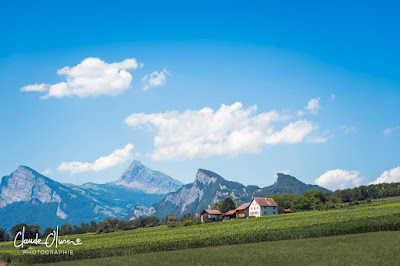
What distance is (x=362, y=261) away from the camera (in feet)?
110

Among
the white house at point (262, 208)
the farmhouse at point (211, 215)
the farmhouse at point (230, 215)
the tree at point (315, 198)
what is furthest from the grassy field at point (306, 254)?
the farmhouse at point (211, 215)

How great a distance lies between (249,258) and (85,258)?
28.4 metres

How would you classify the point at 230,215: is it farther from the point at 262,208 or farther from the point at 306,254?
the point at 306,254

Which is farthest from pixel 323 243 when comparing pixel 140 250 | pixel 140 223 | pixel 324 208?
pixel 140 223

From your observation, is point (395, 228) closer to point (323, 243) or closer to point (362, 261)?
point (323, 243)

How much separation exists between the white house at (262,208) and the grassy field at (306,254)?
326 feet

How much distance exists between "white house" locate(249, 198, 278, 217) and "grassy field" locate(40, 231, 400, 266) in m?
99.3

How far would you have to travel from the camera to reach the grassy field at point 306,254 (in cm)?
3491

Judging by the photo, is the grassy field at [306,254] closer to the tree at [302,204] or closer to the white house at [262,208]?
the white house at [262,208]

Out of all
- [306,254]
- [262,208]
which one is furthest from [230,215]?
[306,254]

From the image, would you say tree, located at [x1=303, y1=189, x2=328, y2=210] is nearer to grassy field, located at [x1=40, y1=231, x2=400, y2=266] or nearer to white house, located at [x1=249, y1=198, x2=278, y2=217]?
white house, located at [x1=249, y1=198, x2=278, y2=217]

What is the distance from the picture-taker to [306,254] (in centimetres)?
3881

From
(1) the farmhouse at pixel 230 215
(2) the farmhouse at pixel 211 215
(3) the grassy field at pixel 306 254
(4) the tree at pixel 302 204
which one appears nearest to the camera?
(3) the grassy field at pixel 306 254

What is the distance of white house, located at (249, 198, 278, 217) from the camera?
147125 millimetres
